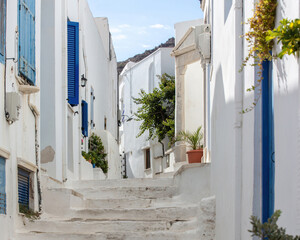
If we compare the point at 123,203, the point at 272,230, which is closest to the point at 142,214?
the point at 123,203

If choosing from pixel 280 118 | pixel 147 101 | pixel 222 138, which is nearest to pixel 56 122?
pixel 222 138

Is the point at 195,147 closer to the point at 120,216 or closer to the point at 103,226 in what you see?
the point at 120,216

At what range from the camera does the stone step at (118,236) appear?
9.67 meters

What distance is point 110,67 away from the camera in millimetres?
27609

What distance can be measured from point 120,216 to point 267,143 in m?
5.27

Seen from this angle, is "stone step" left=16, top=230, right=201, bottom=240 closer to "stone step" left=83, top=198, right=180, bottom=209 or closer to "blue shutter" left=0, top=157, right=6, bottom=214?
"blue shutter" left=0, top=157, right=6, bottom=214

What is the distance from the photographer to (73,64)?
14977mm

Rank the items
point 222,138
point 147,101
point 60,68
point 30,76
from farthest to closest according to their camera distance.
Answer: point 147,101 < point 60,68 < point 30,76 < point 222,138

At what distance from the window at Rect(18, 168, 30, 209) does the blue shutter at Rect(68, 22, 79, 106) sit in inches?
170

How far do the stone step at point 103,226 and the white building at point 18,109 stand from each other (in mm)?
461

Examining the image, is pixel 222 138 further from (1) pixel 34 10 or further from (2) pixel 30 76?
(1) pixel 34 10

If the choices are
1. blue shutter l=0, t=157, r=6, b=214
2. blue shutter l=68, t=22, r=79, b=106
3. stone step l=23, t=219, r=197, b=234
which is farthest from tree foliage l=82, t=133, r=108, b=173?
blue shutter l=0, t=157, r=6, b=214

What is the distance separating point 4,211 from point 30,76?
2.67 meters

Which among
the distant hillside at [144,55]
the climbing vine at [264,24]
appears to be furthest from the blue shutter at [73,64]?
the distant hillside at [144,55]
